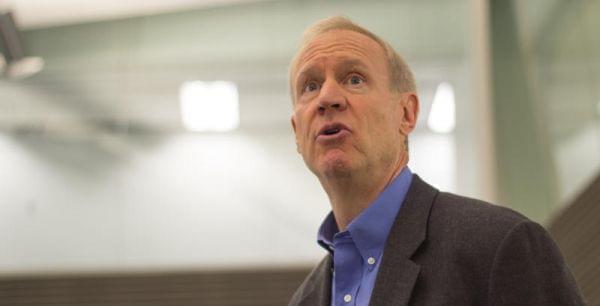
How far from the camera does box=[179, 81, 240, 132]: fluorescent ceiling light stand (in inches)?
384

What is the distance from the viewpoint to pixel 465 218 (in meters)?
1.74

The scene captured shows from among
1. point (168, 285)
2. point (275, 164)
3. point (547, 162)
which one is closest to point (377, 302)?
point (547, 162)

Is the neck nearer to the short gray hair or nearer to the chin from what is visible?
the chin

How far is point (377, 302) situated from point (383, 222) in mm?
239

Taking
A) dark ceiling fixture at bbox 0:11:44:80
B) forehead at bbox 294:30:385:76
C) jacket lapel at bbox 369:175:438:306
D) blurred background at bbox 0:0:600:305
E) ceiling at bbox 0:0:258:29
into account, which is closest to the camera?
jacket lapel at bbox 369:175:438:306

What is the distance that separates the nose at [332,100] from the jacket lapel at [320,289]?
0.34 m

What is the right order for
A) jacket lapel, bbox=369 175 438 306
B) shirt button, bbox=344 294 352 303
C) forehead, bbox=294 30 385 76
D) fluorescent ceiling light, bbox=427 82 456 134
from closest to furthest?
jacket lapel, bbox=369 175 438 306 → shirt button, bbox=344 294 352 303 → forehead, bbox=294 30 385 76 → fluorescent ceiling light, bbox=427 82 456 134

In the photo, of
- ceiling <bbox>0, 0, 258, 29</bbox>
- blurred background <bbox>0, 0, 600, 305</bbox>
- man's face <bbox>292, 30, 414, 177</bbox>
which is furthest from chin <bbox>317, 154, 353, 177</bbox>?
ceiling <bbox>0, 0, 258, 29</bbox>

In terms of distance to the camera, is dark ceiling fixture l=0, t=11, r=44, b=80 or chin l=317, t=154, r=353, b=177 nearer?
chin l=317, t=154, r=353, b=177

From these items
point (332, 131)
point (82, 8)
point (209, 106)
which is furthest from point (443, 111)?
point (332, 131)

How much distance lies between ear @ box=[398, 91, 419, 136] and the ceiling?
28.5ft

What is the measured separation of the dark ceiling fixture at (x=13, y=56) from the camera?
10.1 m

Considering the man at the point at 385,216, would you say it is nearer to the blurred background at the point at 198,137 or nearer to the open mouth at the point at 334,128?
the open mouth at the point at 334,128

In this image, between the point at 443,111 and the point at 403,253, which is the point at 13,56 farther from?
the point at 403,253
